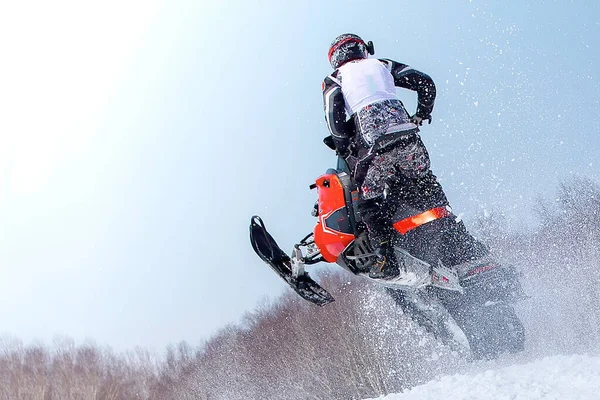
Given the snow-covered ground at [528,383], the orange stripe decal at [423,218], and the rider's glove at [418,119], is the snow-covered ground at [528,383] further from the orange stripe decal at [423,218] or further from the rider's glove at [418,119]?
the rider's glove at [418,119]

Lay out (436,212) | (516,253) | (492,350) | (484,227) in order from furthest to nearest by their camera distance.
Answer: (484,227) < (516,253) < (492,350) < (436,212)

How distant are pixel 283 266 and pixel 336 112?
209 centimetres

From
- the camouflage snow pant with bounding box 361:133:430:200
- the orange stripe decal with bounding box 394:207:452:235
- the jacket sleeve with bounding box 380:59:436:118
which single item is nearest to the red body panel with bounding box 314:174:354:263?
the camouflage snow pant with bounding box 361:133:430:200

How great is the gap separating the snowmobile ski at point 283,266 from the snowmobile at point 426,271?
1 cm

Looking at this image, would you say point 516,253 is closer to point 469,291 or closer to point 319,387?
point 469,291

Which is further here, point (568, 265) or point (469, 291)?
point (568, 265)

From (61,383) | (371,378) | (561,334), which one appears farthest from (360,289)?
(561,334)

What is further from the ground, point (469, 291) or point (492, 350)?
point (469, 291)

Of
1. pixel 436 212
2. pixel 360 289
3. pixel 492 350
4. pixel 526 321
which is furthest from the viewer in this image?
pixel 360 289

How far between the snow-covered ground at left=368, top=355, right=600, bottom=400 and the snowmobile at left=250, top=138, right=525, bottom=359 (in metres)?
0.53

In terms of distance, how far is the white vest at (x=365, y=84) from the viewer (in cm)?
488

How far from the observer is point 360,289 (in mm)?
30906

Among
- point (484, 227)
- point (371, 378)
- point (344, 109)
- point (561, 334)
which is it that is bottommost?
point (371, 378)

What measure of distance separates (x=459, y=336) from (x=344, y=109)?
2632mm
